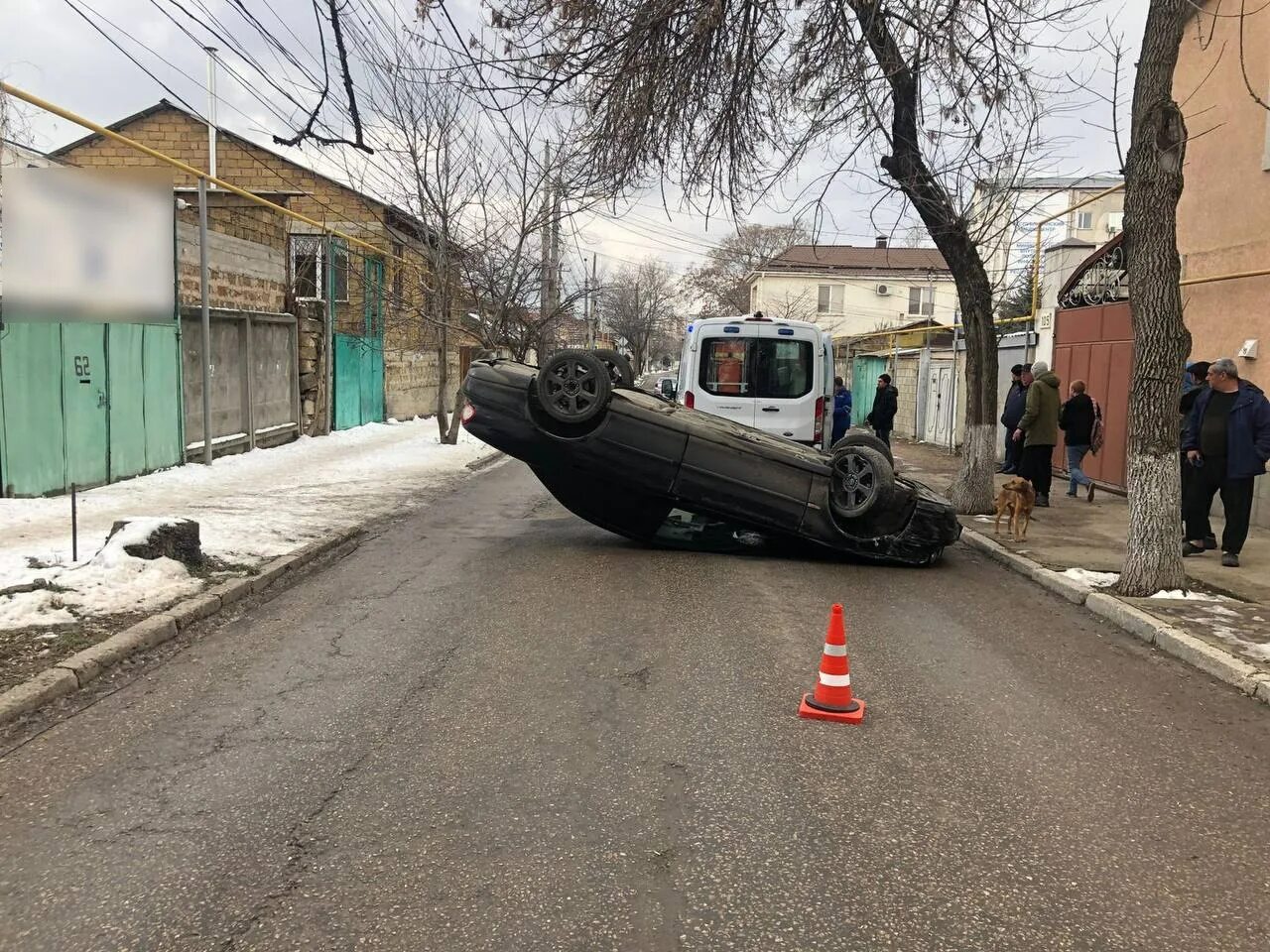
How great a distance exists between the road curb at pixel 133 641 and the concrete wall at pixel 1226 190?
416 inches

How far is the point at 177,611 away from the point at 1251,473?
28.6 ft

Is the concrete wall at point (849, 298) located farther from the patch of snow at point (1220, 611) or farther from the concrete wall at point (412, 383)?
the patch of snow at point (1220, 611)

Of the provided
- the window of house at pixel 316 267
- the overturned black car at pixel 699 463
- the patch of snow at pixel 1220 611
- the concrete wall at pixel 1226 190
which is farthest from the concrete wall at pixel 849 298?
the patch of snow at pixel 1220 611

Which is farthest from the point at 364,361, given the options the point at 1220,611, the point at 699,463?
the point at 1220,611

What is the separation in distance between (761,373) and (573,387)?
4.41 meters

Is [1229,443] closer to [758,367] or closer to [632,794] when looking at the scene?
[758,367]

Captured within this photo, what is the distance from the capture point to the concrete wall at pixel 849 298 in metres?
65.3

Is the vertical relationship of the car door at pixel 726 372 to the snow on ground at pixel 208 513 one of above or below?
above

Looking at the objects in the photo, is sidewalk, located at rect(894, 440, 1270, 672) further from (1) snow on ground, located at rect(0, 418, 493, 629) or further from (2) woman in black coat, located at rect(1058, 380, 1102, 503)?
(1) snow on ground, located at rect(0, 418, 493, 629)

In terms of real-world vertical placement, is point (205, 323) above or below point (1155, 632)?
above

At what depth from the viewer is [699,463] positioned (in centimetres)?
862

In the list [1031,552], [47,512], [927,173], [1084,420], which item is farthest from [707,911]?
[1084,420]

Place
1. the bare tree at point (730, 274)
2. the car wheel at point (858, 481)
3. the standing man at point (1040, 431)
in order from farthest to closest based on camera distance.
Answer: the bare tree at point (730, 274) < the standing man at point (1040, 431) < the car wheel at point (858, 481)

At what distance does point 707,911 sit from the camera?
306cm
